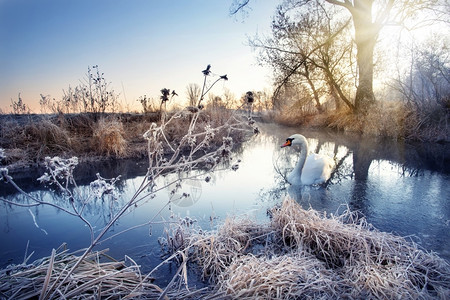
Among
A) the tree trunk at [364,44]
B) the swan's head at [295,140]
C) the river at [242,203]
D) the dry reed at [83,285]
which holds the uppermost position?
the tree trunk at [364,44]

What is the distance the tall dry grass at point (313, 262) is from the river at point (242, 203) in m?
0.40

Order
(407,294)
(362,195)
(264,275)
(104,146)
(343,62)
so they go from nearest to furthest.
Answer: (407,294), (264,275), (362,195), (104,146), (343,62)

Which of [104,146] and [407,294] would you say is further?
[104,146]

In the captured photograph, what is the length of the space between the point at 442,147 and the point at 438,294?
29.2ft

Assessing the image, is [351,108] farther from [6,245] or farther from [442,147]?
[6,245]

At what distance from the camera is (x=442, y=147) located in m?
8.58

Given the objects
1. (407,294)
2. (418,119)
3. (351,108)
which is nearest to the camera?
(407,294)

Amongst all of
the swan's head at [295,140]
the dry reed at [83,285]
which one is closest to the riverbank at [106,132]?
Result: the swan's head at [295,140]

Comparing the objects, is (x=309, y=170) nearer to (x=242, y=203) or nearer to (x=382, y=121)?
(x=242, y=203)

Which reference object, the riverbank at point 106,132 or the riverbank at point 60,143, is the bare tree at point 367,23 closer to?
the riverbank at point 106,132

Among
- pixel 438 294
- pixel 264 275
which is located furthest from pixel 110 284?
pixel 438 294

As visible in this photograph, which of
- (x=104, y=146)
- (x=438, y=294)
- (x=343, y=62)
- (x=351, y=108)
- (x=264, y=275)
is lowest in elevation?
(x=438, y=294)

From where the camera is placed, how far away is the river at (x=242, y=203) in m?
3.09

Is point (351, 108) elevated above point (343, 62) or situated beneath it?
situated beneath
